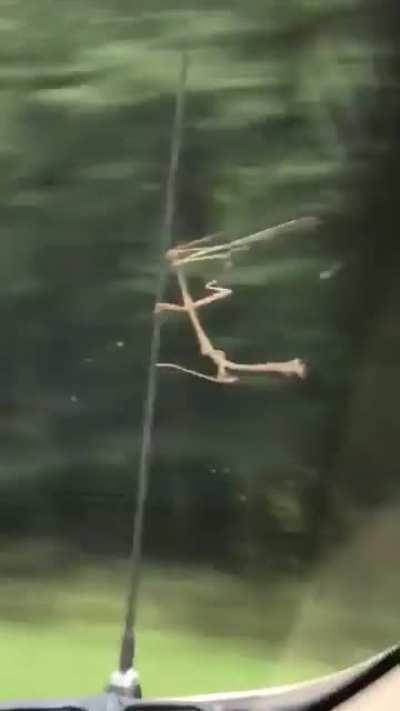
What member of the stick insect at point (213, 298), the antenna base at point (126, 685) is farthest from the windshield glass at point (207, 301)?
the antenna base at point (126, 685)

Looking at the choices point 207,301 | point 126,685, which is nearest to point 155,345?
point 207,301

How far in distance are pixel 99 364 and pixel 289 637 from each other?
446 millimetres

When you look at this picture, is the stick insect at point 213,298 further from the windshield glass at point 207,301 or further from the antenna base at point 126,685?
the antenna base at point 126,685

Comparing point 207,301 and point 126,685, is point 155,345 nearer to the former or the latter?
point 207,301

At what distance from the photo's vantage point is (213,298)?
1.62 metres

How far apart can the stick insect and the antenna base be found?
0.45 metres

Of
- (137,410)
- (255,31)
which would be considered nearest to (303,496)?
(137,410)

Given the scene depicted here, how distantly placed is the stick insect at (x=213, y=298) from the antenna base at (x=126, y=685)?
17.6 inches

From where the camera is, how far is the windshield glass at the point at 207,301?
1.61 meters

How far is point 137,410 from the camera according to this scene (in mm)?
1678

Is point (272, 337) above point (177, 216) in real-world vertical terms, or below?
below

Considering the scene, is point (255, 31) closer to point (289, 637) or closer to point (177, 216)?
point (177, 216)

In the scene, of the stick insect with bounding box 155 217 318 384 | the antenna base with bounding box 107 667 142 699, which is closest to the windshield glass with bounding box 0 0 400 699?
the stick insect with bounding box 155 217 318 384

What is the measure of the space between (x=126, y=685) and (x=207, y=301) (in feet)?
1.77
